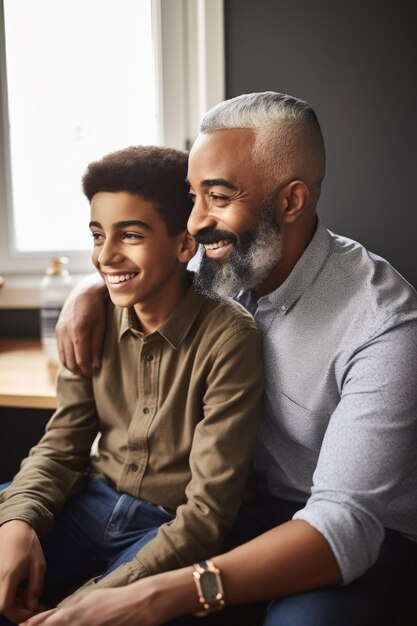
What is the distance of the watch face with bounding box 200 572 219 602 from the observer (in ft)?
3.01

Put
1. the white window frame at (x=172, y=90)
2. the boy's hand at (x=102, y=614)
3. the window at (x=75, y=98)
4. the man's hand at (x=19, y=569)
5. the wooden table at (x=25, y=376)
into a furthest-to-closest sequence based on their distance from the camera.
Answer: the window at (x=75, y=98) → the white window frame at (x=172, y=90) → the wooden table at (x=25, y=376) → the man's hand at (x=19, y=569) → the boy's hand at (x=102, y=614)

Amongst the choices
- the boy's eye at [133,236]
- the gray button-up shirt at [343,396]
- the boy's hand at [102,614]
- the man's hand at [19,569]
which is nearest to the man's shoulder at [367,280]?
the gray button-up shirt at [343,396]

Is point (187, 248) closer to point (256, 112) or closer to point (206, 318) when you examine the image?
point (206, 318)

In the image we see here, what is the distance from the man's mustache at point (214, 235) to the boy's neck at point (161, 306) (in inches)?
5.2

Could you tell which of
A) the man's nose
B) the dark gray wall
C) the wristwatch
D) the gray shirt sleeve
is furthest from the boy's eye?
the dark gray wall

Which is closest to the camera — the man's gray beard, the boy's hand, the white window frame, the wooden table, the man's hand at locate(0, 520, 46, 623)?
the boy's hand

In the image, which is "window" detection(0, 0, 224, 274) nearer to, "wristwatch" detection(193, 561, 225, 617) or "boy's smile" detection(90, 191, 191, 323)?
"boy's smile" detection(90, 191, 191, 323)

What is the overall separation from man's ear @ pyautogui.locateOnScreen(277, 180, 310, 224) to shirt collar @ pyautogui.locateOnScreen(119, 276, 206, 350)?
0.78ft

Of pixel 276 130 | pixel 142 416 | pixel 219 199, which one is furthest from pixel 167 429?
pixel 276 130

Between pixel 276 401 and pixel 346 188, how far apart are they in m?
0.74

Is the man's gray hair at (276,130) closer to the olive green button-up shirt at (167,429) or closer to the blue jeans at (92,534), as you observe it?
the olive green button-up shirt at (167,429)

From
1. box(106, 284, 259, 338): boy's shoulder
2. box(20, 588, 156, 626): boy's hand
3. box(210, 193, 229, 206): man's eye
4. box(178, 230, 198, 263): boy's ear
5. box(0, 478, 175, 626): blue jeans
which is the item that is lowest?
box(0, 478, 175, 626): blue jeans

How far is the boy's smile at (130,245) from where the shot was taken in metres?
1.16

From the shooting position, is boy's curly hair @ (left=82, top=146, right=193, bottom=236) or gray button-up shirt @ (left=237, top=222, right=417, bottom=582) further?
boy's curly hair @ (left=82, top=146, right=193, bottom=236)
